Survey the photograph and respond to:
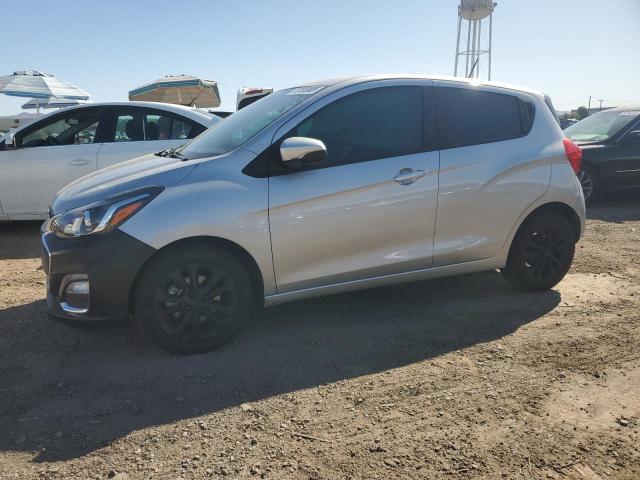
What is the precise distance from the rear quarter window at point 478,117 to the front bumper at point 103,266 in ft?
7.53

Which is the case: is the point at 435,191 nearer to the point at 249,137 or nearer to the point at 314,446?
the point at 249,137

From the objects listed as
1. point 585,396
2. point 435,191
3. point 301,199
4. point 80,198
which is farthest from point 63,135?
point 585,396

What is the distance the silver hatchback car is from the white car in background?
244cm

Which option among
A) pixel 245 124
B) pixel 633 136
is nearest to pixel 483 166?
pixel 245 124

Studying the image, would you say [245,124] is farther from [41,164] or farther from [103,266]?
[41,164]

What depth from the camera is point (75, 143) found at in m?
6.21

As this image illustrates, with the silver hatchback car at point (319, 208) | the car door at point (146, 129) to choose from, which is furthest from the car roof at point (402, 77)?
the car door at point (146, 129)

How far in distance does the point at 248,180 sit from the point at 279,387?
1281 millimetres

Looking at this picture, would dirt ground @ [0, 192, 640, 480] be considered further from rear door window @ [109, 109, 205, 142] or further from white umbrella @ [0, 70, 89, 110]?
white umbrella @ [0, 70, 89, 110]

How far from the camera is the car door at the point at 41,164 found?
609 centimetres

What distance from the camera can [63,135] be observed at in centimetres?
620

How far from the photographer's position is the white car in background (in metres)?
6.09

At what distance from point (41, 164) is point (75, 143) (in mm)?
463

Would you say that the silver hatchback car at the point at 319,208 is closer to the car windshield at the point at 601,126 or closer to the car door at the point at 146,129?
the car door at the point at 146,129
